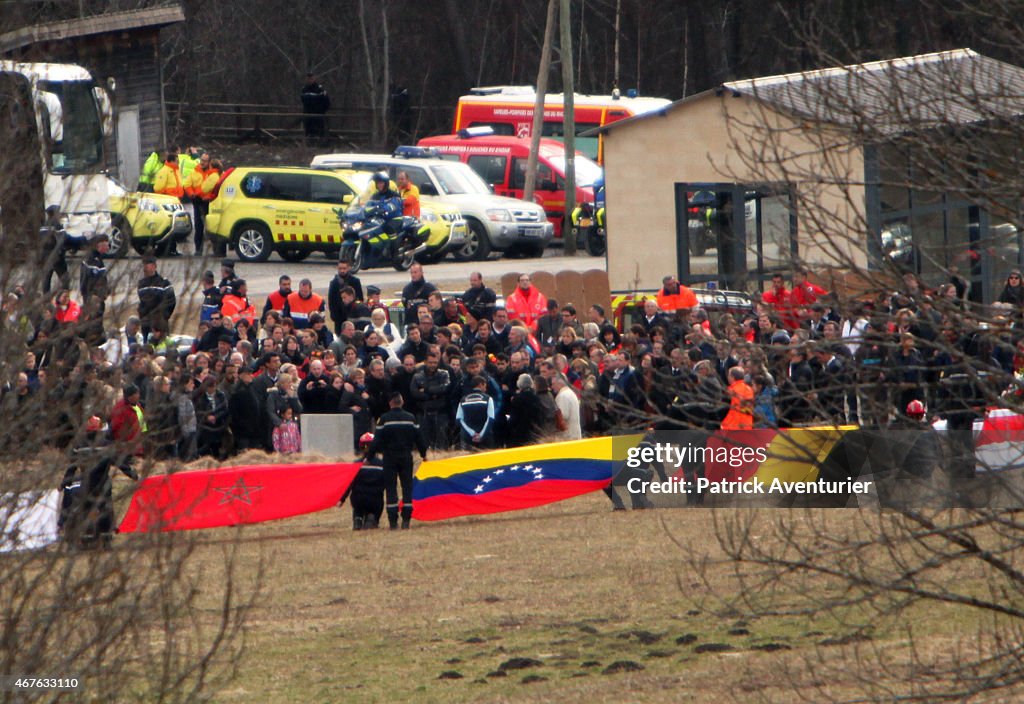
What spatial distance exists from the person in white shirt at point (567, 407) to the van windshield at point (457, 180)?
14377 millimetres

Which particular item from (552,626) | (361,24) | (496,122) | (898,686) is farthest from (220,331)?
(361,24)

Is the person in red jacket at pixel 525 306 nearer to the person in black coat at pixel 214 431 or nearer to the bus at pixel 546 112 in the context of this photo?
the person in black coat at pixel 214 431

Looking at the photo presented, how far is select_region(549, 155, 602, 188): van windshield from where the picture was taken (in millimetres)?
37031

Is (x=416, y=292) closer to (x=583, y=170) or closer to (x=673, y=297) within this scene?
(x=673, y=297)

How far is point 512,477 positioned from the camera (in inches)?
703

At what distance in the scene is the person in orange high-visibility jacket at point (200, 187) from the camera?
31.2 metres

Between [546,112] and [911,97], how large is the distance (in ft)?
110

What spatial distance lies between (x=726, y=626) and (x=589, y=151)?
26.9 metres

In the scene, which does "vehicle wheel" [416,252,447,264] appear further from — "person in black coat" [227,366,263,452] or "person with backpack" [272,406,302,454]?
"person with backpack" [272,406,302,454]

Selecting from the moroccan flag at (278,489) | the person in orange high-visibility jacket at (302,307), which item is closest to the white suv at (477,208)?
the person in orange high-visibility jacket at (302,307)

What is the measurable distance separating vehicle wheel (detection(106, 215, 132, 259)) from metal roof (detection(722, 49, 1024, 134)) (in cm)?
320

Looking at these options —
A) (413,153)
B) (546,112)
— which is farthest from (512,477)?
(546,112)

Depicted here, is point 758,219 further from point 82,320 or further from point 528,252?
point 82,320

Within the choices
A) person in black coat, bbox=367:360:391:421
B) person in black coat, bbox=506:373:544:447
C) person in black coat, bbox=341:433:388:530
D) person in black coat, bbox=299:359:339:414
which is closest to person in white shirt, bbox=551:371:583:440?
person in black coat, bbox=506:373:544:447
